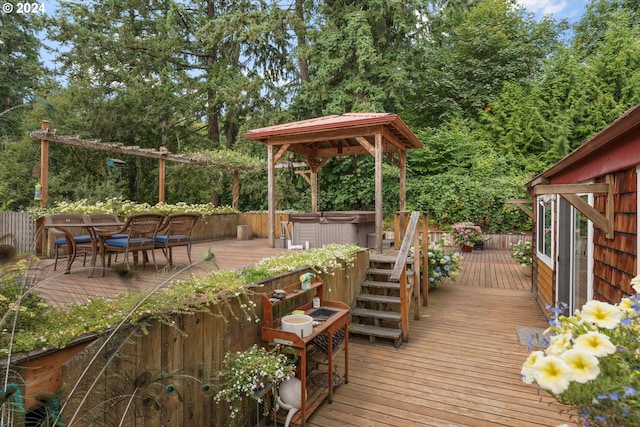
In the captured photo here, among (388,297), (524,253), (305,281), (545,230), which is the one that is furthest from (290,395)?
(524,253)

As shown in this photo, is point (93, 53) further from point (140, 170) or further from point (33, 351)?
point (33, 351)

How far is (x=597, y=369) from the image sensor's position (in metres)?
1.05

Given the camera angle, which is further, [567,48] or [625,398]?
[567,48]

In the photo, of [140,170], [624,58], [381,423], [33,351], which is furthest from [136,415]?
[624,58]

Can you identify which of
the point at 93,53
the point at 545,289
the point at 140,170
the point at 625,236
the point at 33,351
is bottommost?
the point at 545,289

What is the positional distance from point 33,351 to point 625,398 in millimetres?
2269

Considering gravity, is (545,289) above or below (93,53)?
below

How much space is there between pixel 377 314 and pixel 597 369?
4274mm

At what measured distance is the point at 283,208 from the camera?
15133 millimetres

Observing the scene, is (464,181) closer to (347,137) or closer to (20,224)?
(347,137)

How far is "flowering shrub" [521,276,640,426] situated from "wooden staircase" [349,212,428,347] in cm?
338

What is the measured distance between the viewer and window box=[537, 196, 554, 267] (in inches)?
228

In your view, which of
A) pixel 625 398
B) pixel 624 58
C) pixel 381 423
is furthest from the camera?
pixel 624 58

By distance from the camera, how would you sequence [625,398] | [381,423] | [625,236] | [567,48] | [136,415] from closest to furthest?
[625,398] → [136,415] → [625,236] → [381,423] → [567,48]
